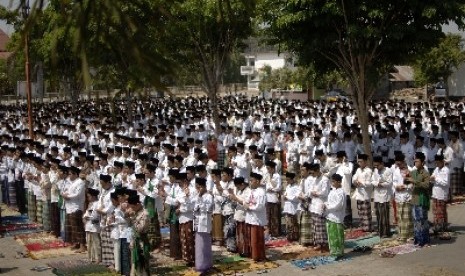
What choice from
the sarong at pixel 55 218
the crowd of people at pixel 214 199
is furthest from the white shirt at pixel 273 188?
the sarong at pixel 55 218

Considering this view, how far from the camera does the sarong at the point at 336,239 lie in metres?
9.65

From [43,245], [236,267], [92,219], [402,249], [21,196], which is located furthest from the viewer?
[21,196]

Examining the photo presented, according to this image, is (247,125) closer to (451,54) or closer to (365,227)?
(365,227)

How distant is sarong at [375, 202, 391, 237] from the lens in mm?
10719

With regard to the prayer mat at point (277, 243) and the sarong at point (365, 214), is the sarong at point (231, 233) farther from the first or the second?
the sarong at point (365, 214)

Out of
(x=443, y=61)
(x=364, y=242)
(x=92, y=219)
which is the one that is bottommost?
(x=364, y=242)

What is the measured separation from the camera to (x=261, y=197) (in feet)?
31.4

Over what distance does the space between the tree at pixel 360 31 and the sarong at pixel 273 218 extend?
4529 mm

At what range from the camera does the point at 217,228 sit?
35.9ft

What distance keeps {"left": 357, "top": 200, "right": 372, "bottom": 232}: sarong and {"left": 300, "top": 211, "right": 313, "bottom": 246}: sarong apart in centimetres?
121

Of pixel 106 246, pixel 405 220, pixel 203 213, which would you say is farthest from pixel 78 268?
pixel 405 220

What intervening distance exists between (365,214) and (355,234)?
0.40 m

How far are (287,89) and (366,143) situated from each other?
33.1 m

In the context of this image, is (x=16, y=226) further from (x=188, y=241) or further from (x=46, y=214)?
(x=188, y=241)
